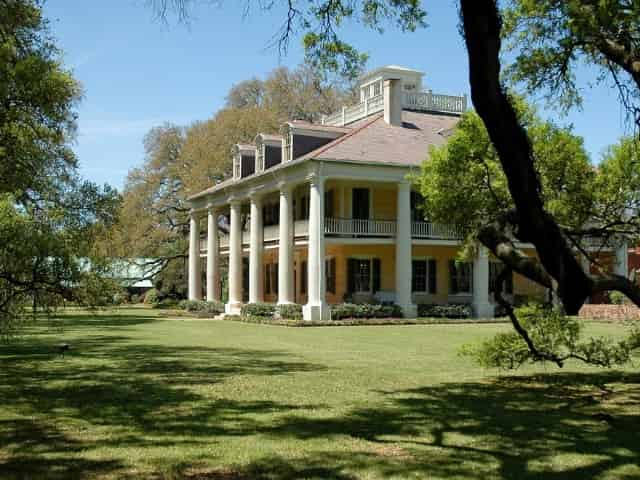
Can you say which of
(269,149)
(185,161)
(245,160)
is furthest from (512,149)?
(185,161)

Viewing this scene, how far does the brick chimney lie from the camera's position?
3509 cm

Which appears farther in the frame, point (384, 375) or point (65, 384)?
point (384, 375)

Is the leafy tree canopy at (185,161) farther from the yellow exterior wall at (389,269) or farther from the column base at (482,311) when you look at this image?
the column base at (482,311)

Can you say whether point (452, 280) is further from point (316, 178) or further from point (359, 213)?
point (316, 178)

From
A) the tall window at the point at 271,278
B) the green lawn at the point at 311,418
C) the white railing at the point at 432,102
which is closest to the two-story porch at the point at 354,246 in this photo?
the tall window at the point at 271,278

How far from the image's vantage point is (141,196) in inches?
1977

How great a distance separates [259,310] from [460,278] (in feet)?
33.4

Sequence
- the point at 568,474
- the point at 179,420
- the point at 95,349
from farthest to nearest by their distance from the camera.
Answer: the point at 95,349
the point at 179,420
the point at 568,474

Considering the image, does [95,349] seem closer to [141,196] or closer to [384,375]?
[384,375]

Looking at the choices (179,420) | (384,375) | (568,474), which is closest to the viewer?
(568,474)

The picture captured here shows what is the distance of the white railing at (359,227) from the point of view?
32156 mm

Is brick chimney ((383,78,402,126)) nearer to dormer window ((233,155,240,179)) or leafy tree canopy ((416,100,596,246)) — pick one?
dormer window ((233,155,240,179))

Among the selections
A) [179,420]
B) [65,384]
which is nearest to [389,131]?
[65,384]

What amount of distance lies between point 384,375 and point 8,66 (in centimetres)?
818
